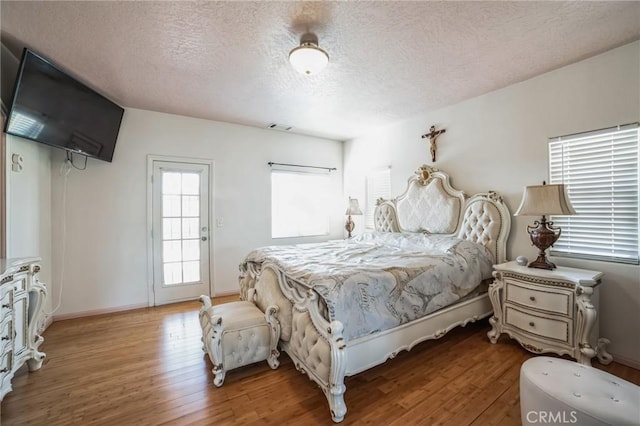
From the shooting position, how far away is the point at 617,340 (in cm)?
235

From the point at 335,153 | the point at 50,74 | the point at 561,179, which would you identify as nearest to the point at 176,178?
the point at 50,74

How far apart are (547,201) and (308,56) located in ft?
7.98

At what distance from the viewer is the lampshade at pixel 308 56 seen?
2111 mm

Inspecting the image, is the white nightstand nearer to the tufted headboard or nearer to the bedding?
the bedding

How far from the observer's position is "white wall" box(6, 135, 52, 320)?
2.48 meters

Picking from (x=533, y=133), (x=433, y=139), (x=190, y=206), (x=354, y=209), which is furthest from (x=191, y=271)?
(x=533, y=133)

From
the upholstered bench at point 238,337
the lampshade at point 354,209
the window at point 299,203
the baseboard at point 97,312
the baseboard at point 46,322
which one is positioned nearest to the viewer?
the upholstered bench at point 238,337

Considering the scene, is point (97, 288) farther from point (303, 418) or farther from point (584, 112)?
point (584, 112)

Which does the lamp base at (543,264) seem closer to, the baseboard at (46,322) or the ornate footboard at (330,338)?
the ornate footboard at (330,338)

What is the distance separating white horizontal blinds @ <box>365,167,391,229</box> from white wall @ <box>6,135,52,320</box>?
4.59 metres

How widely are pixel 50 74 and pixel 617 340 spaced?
5745 millimetres

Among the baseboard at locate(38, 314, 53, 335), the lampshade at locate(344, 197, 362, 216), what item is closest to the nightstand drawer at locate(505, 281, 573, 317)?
the lampshade at locate(344, 197, 362, 216)

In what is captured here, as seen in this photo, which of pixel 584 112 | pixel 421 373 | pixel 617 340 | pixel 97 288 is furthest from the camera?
pixel 97 288

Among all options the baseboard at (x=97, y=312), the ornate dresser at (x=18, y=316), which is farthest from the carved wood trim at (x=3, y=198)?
the baseboard at (x=97, y=312)
